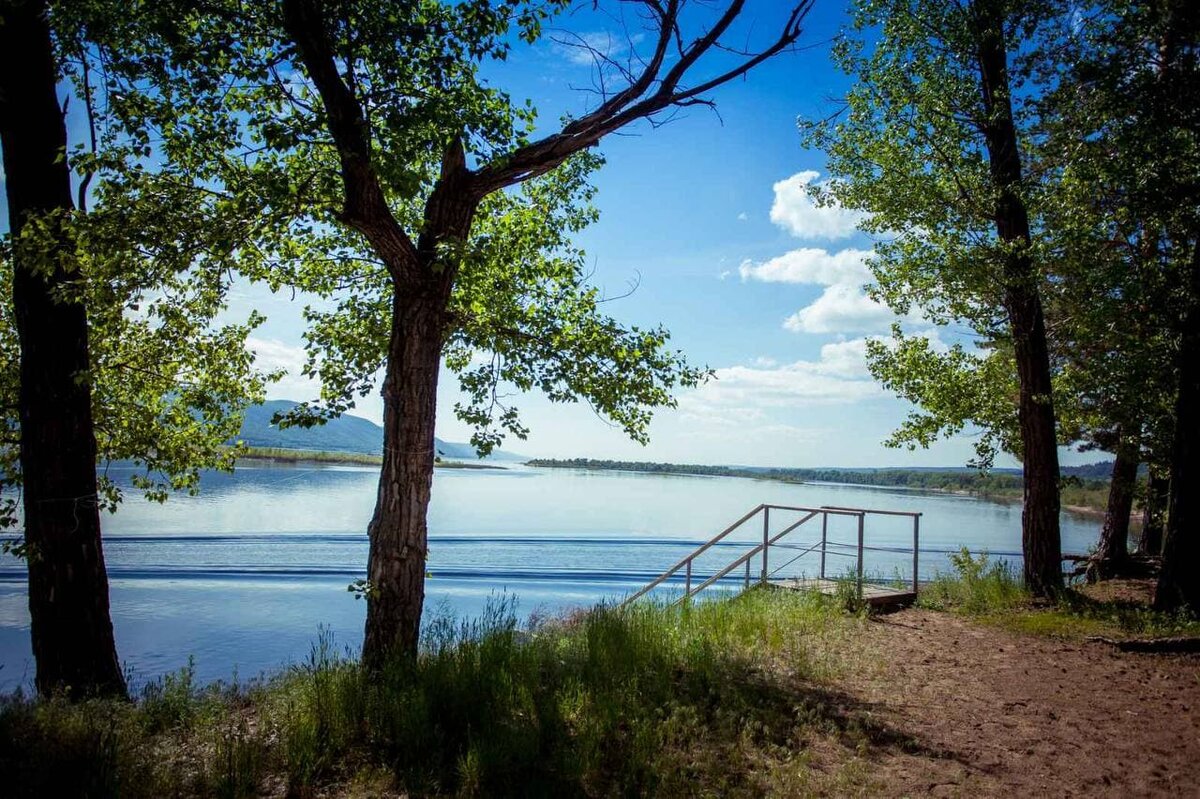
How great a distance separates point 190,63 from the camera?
4879 millimetres

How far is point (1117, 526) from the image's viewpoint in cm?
1316

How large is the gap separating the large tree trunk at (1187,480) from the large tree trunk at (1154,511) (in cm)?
373

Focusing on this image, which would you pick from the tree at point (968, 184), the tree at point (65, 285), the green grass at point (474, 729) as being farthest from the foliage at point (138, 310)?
the tree at point (968, 184)

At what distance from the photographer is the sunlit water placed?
1523cm

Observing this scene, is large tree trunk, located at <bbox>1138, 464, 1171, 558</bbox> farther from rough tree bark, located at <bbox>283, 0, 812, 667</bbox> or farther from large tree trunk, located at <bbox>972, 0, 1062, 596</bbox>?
rough tree bark, located at <bbox>283, 0, 812, 667</bbox>

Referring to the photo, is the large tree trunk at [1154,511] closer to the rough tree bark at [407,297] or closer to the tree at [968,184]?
the tree at [968,184]

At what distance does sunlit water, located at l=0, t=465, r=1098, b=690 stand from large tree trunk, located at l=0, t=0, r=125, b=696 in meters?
2.16

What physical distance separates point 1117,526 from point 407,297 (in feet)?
46.2

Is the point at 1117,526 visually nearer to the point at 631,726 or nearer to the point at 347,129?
the point at 631,726

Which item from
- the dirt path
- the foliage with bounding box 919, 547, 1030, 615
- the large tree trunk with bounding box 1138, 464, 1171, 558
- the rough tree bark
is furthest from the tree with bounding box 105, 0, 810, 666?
the large tree trunk with bounding box 1138, 464, 1171, 558

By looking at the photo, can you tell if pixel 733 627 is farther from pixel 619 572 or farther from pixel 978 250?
pixel 619 572

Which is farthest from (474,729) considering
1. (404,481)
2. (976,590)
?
(976,590)

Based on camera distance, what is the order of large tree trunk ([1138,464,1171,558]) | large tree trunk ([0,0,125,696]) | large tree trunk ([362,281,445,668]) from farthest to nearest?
large tree trunk ([1138,464,1171,558])
large tree trunk ([0,0,125,696])
large tree trunk ([362,281,445,668])

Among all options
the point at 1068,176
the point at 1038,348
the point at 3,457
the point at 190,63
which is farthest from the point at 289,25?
the point at 1038,348
